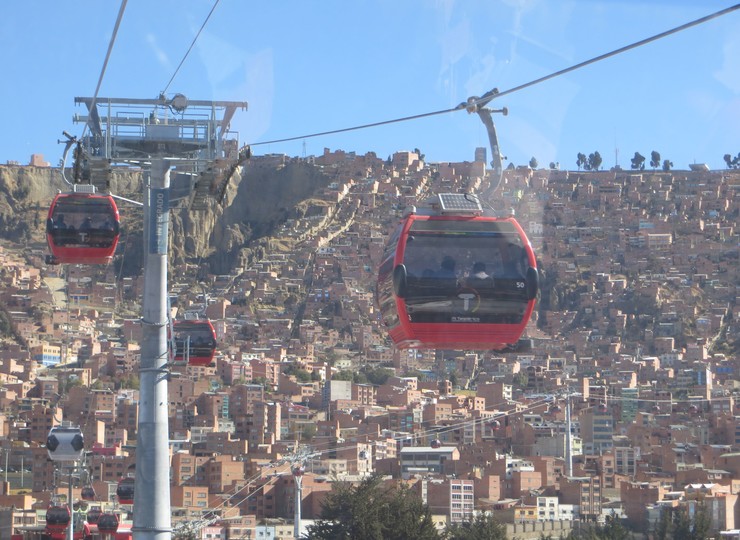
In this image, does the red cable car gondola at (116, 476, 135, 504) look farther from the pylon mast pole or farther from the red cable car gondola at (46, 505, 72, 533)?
the pylon mast pole

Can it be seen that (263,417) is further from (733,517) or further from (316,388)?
(733,517)

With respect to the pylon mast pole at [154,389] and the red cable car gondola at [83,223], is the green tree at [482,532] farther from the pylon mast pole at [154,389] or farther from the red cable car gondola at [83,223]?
the pylon mast pole at [154,389]

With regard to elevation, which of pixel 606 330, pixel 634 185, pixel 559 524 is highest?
pixel 634 185

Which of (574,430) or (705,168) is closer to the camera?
(574,430)

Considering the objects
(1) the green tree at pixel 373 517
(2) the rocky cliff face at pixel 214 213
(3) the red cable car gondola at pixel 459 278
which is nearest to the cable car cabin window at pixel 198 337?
(3) the red cable car gondola at pixel 459 278

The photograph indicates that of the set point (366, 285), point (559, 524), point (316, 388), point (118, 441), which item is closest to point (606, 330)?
point (366, 285)
